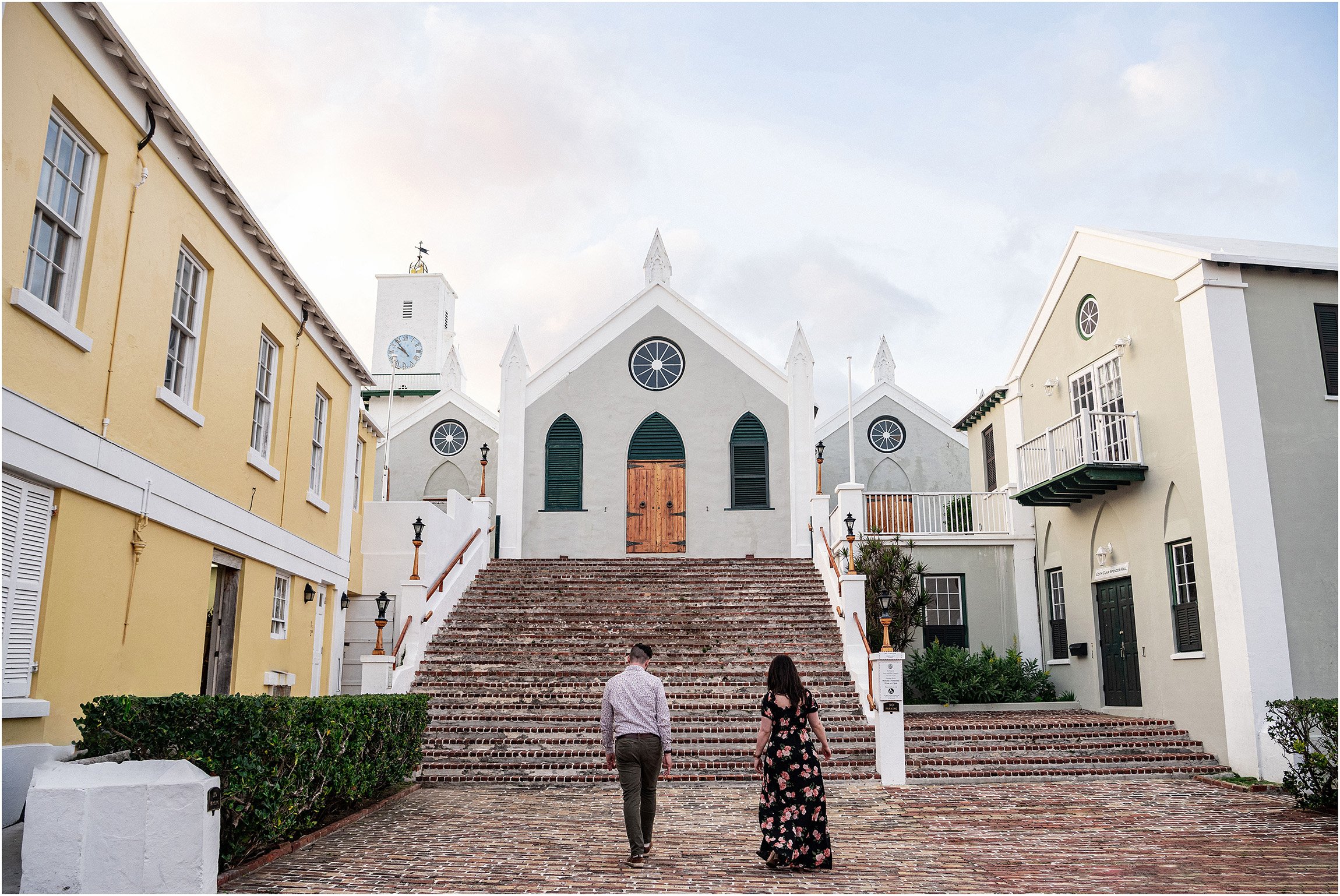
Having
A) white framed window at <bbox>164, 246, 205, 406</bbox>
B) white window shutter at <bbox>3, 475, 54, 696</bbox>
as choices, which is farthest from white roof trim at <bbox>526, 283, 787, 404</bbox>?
white window shutter at <bbox>3, 475, 54, 696</bbox>

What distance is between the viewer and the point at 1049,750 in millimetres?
12695

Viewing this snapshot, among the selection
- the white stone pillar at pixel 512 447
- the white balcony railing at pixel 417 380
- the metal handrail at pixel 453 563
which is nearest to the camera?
the metal handrail at pixel 453 563

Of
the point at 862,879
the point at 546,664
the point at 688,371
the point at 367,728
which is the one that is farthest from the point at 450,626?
the point at 862,879

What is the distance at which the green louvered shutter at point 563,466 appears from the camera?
862 inches

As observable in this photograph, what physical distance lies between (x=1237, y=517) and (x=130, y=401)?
41.4 feet

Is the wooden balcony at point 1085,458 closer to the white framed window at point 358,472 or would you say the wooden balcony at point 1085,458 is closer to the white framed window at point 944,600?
the white framed window at point 944,600

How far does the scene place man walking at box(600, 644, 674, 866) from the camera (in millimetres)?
7051

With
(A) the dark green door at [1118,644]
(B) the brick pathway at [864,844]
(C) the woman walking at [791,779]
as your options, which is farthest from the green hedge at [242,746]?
(A) the dark green door at [1118,644]

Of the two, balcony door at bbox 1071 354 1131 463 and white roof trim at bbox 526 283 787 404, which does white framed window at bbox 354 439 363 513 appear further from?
balcony door at bbox 1071 354 1131 463

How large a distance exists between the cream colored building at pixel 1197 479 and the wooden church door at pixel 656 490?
25.9 ft

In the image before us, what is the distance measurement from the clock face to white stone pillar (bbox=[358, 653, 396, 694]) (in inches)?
1037

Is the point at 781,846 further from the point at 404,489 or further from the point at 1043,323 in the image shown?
the point at 404,489

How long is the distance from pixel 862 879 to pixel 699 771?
5.23 metres

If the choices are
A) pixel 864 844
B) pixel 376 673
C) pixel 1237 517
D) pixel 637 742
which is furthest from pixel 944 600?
pixel 637 742
